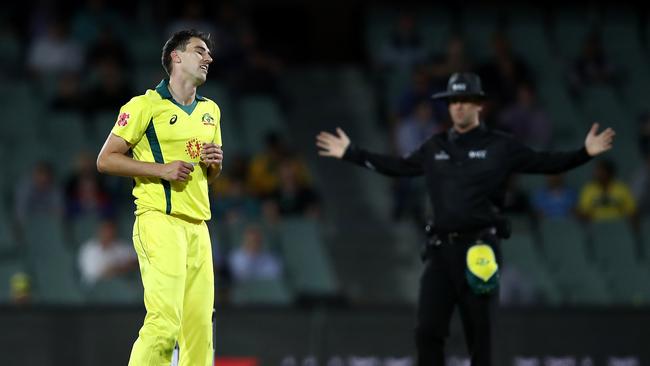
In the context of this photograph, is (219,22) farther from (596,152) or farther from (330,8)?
(596,152)

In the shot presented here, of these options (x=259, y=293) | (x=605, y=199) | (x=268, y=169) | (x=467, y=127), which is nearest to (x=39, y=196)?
(x=268, y=169)

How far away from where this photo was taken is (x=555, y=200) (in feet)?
44.3

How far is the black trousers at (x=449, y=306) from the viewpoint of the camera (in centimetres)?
823

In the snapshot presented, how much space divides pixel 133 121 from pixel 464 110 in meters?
2.33

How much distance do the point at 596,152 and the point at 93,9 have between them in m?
8.56

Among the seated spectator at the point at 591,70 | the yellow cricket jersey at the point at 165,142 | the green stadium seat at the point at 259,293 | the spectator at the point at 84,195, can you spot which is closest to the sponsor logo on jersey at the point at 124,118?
Answer: the yellow cricket jersey at the point at 165,142

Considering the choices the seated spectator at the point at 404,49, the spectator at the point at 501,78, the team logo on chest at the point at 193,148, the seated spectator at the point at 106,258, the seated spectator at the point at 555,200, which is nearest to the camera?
the team logo on chest at the point at 193,148

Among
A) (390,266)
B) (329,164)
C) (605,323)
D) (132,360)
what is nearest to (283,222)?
(390,266)

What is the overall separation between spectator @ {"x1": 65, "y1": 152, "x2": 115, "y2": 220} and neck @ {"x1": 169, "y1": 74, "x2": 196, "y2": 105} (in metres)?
5.75

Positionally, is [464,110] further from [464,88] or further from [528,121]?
[528,121]

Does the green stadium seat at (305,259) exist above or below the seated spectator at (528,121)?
below

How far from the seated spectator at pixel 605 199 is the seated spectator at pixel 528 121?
1148mm

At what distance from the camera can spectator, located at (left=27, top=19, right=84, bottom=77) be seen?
1484 centimetres

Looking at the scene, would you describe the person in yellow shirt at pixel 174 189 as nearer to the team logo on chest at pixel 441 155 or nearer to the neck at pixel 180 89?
the neck at pixel 180 89
